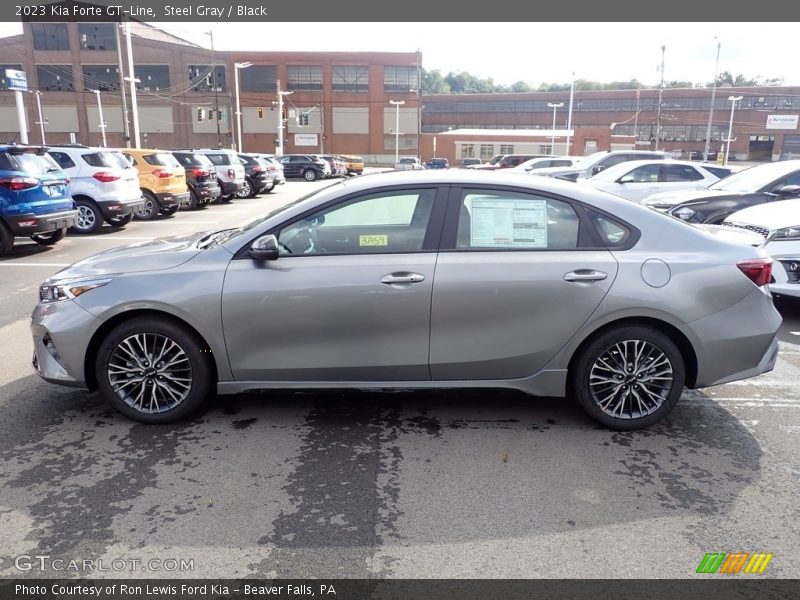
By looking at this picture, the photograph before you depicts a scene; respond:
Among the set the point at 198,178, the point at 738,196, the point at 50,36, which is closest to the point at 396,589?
the point at 738,196

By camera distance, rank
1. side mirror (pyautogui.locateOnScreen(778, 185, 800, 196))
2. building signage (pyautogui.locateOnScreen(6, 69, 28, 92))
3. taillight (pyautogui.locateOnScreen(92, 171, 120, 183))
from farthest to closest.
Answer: building signage (pyautogui.locateOnScreen(6, 69, 28, 92)) → taillight (pyautogui.locateOnScreen(92, 171, 120, 183)) → side mirror (pyautogui.locateOnScreen(778, 185, 800, 196))

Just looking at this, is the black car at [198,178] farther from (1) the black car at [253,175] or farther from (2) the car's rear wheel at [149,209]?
(1) the black car at [253,175]

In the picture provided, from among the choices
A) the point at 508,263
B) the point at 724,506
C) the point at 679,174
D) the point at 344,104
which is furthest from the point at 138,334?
the point at 344,104

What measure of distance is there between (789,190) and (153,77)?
7426 cm

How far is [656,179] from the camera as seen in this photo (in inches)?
603

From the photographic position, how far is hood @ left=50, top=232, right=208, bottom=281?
13.5 feet

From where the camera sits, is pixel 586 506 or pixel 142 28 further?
pixel 142 28

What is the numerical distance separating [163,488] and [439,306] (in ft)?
6.23

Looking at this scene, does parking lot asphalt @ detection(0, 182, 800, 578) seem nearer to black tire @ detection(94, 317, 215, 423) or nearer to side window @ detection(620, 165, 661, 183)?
black tire @ detection(94, 317, 215, 423)

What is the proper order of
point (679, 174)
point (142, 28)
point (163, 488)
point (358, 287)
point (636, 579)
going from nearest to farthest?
point (636, 579)
point (163, 488)
point (358, 287)
point (679, 174)
point (142, 28)

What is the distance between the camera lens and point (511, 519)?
10.4 ft

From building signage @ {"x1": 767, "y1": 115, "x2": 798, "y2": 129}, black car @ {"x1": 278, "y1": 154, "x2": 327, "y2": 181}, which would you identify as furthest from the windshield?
building signage @ {"x1": 767, "y1": 115, "x2": 798, "y2": 129}

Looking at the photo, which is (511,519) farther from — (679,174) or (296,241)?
(679,174)

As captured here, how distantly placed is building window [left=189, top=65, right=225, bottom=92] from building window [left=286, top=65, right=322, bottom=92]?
7527 millimetres
